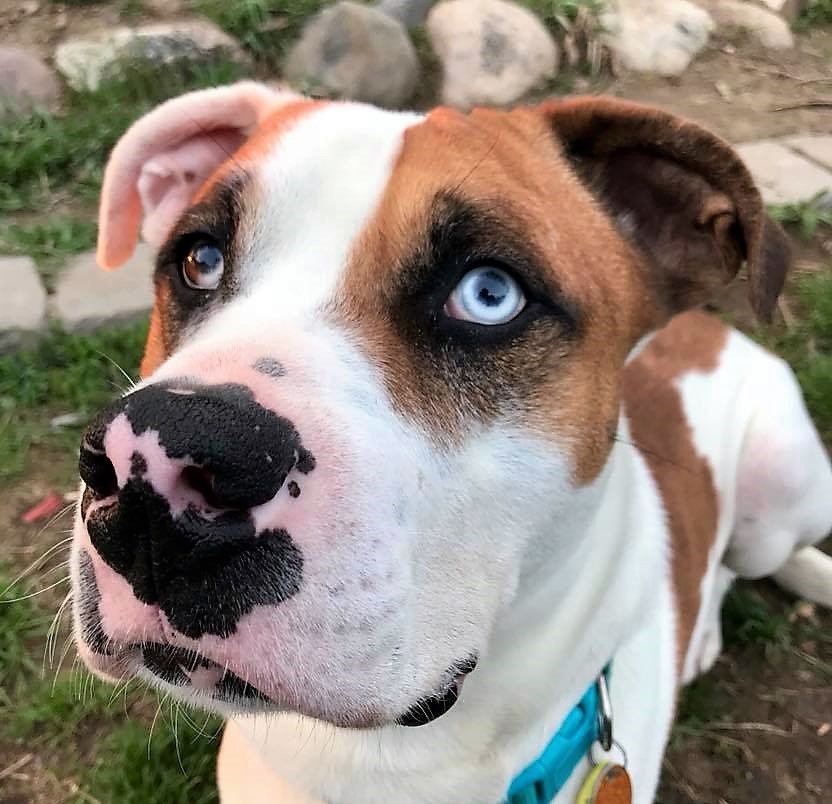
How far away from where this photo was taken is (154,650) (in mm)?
1369

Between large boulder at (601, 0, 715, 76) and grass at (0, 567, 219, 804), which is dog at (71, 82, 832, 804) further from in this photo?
large boulder at (601, 0, 715, 76)

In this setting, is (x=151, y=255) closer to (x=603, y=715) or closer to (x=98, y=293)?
(x=98, y=293)

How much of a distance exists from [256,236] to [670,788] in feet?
7.23

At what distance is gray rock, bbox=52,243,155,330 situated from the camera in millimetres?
4238

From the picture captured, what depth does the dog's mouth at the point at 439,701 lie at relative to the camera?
5.18 ft

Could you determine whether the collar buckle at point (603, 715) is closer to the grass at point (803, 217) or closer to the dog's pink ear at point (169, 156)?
the dog's pink ear at point (169, 156)

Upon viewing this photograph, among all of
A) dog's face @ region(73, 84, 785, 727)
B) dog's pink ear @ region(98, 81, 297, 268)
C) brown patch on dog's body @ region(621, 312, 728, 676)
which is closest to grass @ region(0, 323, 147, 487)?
dog's pink ear @ region(98, 81, 297, 268)

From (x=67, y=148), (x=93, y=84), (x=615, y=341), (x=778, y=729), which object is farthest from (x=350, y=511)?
(x=93, y=84)

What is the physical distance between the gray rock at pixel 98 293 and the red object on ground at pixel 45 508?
0.90 m

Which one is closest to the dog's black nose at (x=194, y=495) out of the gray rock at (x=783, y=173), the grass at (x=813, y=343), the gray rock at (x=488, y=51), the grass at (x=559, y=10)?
the grass at (x=813, y=343)

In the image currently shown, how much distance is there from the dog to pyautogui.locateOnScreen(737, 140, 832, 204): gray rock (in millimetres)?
3243

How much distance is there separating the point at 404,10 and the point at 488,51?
683mm

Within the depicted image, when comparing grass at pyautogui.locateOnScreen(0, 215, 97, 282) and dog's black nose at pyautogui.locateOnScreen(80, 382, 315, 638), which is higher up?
dog's black nose at pyautogui.locateOnScreen(80, 382, 315, 638)

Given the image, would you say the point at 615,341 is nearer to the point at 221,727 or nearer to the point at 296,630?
the point at 296,630
